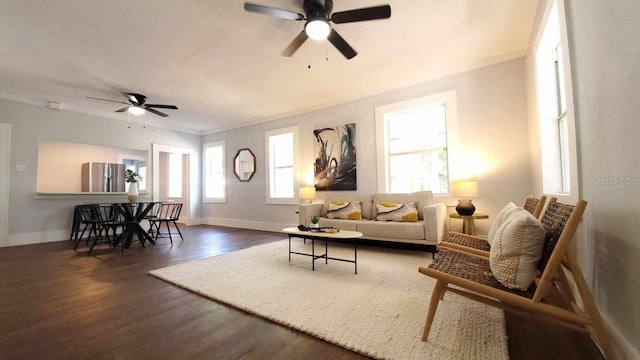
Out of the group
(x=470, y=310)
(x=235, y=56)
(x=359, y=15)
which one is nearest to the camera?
(x=470, y=310)

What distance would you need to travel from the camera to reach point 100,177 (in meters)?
7.22

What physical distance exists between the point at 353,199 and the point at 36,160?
585 centimetres

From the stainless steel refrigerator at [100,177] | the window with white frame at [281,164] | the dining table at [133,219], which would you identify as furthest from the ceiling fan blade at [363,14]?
the stainless steel refrigerator at [100,177]

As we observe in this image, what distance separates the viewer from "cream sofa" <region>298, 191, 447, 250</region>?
3320 mm

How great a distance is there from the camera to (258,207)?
626cm

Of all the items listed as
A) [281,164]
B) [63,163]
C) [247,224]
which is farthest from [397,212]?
[63,163]

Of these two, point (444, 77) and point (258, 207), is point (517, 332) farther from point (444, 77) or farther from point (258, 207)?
point (258, 207)

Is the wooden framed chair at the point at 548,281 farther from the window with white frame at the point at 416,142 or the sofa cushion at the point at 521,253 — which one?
the window with white frame at the point at 416,142

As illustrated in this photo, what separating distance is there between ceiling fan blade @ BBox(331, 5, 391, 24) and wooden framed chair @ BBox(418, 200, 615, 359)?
6.04 feet

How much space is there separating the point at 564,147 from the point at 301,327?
2.97 m

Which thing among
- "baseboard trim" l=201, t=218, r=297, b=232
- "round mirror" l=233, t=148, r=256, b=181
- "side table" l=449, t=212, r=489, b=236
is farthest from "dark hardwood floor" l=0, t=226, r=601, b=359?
"round mirror" l=233, t=148, r=256, b=181

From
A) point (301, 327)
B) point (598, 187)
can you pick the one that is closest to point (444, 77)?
point (598, 187)

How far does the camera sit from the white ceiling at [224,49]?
2.52 meters

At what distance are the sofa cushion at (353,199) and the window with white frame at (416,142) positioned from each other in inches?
14.3
